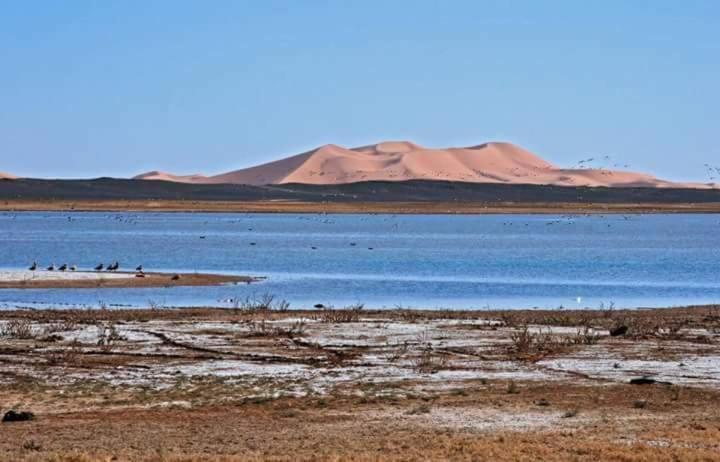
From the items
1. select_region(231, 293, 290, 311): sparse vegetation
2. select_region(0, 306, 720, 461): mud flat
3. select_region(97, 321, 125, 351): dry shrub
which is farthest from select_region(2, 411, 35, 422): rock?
select_region(231, 293, 290, 311): sparse vegetation

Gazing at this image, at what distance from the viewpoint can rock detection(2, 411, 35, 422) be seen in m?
15.2

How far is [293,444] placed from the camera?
13.7m

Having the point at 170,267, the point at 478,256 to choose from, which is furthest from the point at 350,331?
the point at 478,256

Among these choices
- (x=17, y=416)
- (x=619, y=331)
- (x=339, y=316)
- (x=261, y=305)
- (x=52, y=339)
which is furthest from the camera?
(x=261, y=305)

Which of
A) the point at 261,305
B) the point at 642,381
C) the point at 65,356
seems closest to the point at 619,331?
the point at 642,381

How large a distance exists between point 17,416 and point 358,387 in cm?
450

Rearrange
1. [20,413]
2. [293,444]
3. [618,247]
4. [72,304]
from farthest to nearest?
[618,247]
[72,304]
[20,413]
[293,444]

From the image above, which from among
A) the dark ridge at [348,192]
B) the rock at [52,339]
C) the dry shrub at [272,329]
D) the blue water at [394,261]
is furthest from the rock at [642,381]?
the dark ridge at [348,192]

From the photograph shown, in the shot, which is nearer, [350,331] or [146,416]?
[146,416]

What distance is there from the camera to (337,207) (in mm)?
142500

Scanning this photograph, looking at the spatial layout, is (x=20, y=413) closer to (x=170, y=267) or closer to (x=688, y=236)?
(x=170, y=267)

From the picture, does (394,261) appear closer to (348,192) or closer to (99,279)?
(99,279)

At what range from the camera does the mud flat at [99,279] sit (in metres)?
38.8

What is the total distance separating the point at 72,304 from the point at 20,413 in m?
17.2
